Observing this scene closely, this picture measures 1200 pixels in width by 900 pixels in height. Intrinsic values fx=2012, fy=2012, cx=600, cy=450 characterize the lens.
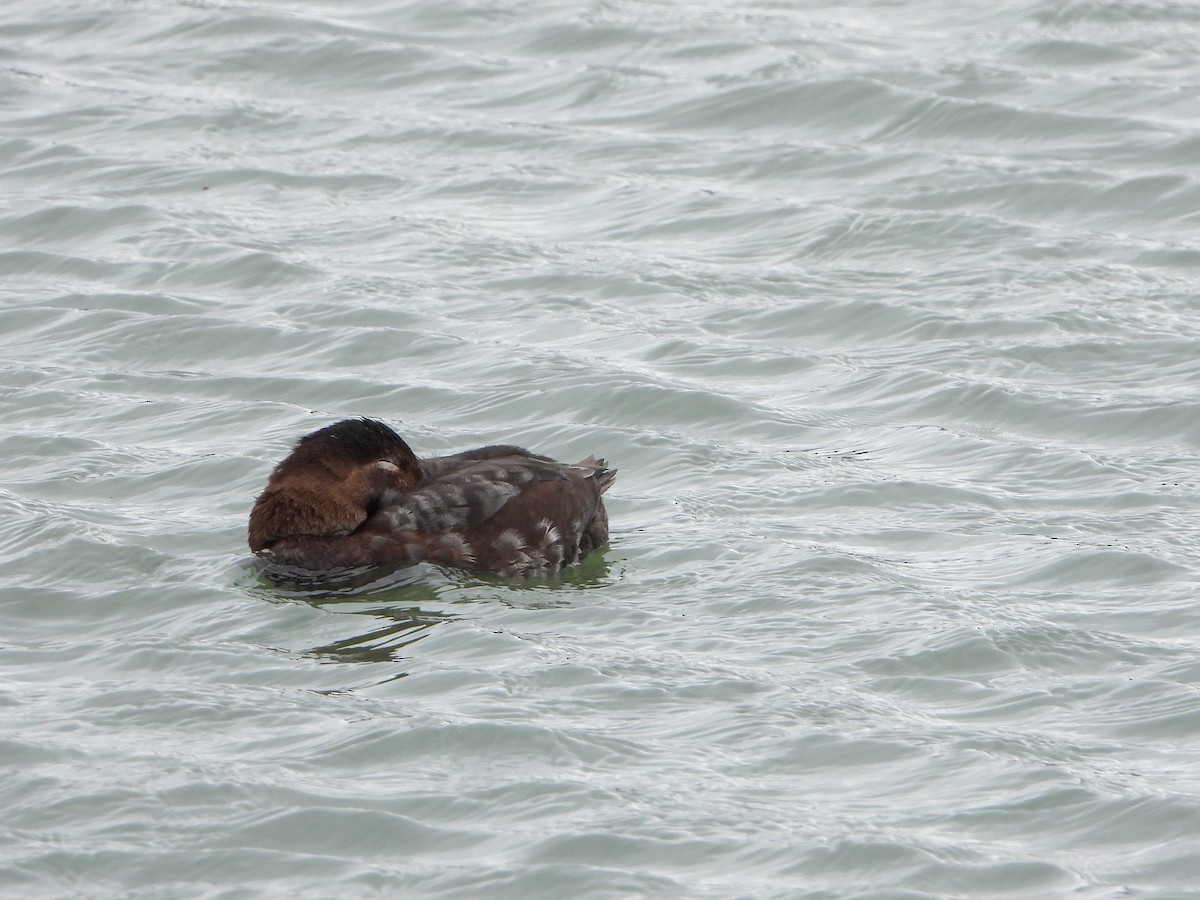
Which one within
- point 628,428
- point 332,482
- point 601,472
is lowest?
point 628,428

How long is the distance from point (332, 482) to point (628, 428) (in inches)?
85.0

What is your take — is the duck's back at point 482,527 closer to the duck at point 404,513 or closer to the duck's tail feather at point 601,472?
the duck at point 404,513

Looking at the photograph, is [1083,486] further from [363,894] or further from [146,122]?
[146,122]

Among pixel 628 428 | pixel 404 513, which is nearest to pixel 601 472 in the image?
pixel 404 513

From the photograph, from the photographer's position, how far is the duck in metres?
9.19

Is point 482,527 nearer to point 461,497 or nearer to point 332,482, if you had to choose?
point 461,497

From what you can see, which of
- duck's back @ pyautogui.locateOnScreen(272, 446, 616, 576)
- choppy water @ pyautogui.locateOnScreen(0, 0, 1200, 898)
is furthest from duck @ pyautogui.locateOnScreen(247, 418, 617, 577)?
choppy water @ pyautogui.locateOnScreen(0, 0, 1200, 898)

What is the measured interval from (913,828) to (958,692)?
3.82ft

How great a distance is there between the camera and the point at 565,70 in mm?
16875

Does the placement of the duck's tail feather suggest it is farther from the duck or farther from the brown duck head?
the brown duck head

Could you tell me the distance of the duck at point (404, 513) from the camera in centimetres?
919

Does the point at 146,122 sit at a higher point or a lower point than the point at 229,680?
higher

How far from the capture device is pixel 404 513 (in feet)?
30.3

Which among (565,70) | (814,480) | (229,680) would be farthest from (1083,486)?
(565,70)
